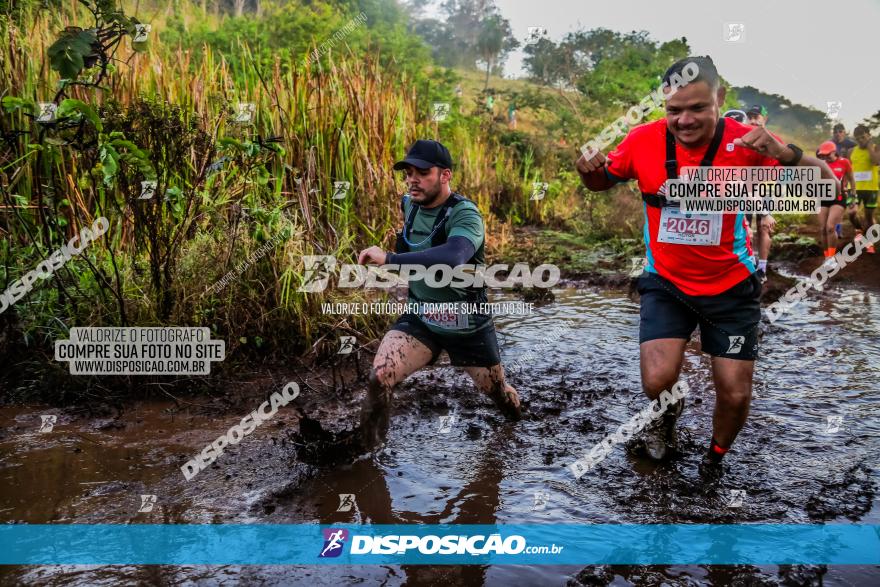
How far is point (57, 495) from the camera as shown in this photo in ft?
11.2

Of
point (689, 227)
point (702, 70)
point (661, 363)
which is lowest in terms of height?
point (661, 363)

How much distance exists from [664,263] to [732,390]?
2.37ft

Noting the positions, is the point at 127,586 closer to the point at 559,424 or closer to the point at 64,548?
the point at 64,548

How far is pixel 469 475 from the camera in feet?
12.3

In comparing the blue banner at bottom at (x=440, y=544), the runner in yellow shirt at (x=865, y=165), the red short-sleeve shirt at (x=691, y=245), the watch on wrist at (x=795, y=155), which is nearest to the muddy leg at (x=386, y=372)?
the blue banner at bottom at (x=440, y=544)

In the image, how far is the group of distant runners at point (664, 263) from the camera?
3277mm

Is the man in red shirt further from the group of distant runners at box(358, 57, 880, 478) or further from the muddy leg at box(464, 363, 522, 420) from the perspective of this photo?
the muddy leg at box(464, 363, 522, 420)

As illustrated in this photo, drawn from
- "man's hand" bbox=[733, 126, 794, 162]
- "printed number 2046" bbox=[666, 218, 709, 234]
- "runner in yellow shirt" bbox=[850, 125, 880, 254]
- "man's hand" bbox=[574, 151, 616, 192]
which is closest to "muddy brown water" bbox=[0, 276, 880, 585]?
"printed number 2046" bbox=[666, 218, 709, 234]

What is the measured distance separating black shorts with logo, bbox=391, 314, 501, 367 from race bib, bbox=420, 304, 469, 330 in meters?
0.05

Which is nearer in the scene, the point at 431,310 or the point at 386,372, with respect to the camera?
the point at 386,372

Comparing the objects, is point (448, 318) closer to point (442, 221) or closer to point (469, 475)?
point (442, 221)

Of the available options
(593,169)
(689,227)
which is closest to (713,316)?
(689,227)

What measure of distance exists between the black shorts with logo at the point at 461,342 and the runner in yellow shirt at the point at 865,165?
9.47m

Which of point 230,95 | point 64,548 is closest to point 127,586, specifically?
point 64,548
